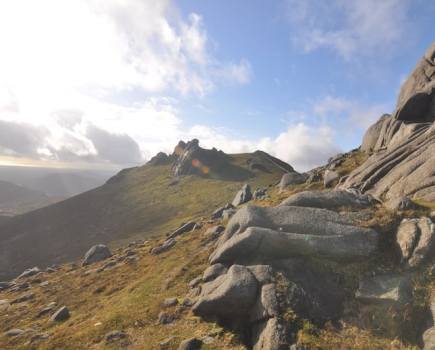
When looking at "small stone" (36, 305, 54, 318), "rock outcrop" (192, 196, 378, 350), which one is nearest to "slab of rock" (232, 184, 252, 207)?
"small stone" (36, 305, 54, 318)

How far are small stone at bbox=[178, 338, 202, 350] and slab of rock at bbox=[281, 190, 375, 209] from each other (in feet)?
43.0

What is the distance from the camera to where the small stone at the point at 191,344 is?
52.4 feet

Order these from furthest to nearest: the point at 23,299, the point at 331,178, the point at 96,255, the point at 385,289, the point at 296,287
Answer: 1. the point at 96,255
2. the point at 331,178
3. the point at 23,299
4. the point at 296,287
5. the point at 385,289

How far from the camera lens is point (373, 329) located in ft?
47.1

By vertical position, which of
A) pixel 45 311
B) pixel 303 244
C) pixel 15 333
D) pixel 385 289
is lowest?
pixel 45 311

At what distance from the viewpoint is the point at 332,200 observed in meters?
24.4

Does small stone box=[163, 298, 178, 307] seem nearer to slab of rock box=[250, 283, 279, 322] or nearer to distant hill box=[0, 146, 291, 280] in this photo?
slab of rock box=[250, 283, 279, 322]

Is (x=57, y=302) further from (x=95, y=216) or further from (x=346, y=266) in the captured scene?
(x=95, y=216)

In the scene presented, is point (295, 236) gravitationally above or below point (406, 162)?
below

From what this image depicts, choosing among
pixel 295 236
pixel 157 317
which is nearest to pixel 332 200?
pixel 295 236

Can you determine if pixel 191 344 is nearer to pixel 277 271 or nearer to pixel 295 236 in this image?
pixel 277 271

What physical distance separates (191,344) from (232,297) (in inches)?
128

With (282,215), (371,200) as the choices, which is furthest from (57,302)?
(371,200)

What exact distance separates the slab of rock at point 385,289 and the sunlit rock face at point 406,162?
22.5 ft
